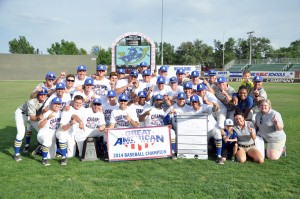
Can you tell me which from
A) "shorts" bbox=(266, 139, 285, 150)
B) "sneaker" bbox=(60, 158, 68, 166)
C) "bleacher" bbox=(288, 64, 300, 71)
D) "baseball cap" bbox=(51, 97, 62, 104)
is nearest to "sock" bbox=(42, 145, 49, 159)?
"sneaker" bbox=(60, 158, 68, 166)

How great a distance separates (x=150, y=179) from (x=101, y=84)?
3504 mm

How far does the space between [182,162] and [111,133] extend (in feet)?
5.68

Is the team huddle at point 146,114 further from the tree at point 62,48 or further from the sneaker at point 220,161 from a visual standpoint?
the tree at point 62,48

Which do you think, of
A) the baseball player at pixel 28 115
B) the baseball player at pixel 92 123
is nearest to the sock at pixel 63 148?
the baseball player at pixel 92 123

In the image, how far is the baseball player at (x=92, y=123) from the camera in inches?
264

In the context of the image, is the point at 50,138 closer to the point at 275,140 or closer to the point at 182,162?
the point at 182,162

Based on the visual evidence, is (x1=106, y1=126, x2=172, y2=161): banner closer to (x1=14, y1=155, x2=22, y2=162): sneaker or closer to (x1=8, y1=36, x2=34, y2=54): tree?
(x1=14, y1=155, x2=22, y2=162): sneaker

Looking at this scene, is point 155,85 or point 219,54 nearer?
point 155,85

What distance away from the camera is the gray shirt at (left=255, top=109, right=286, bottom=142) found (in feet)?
21.1

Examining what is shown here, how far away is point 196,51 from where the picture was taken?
82.4 meters

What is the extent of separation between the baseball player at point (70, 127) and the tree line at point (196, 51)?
6926 centimetres

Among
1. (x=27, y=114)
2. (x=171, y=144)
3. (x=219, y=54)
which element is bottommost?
(x=171, y=144)

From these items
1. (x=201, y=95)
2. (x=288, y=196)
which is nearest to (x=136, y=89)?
(x=201, y=95)

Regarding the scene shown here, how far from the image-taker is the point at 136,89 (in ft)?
25.8
